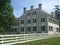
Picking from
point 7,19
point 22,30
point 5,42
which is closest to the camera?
point 5,42

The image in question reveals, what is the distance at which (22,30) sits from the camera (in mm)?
62875

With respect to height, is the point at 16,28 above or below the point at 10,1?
below

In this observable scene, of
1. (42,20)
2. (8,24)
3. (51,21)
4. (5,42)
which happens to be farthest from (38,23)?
(5,42)

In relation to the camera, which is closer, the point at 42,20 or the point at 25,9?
the point at 42,20

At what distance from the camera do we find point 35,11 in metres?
59.4

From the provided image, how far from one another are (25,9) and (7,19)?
2394 cm

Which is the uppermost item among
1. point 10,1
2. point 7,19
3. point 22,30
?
point 10,1

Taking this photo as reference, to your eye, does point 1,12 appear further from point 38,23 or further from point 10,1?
point 38,23

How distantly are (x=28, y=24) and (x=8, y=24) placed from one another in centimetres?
2132

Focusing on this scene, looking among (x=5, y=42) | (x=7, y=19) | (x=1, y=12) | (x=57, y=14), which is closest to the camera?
(x=5, y=42)

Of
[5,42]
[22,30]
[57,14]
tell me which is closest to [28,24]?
[22,30]

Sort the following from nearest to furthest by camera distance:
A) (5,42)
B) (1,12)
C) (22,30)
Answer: (5,42), (1,12), (22,30)

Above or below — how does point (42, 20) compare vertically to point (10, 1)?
below

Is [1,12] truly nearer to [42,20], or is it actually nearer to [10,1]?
[10,1]
